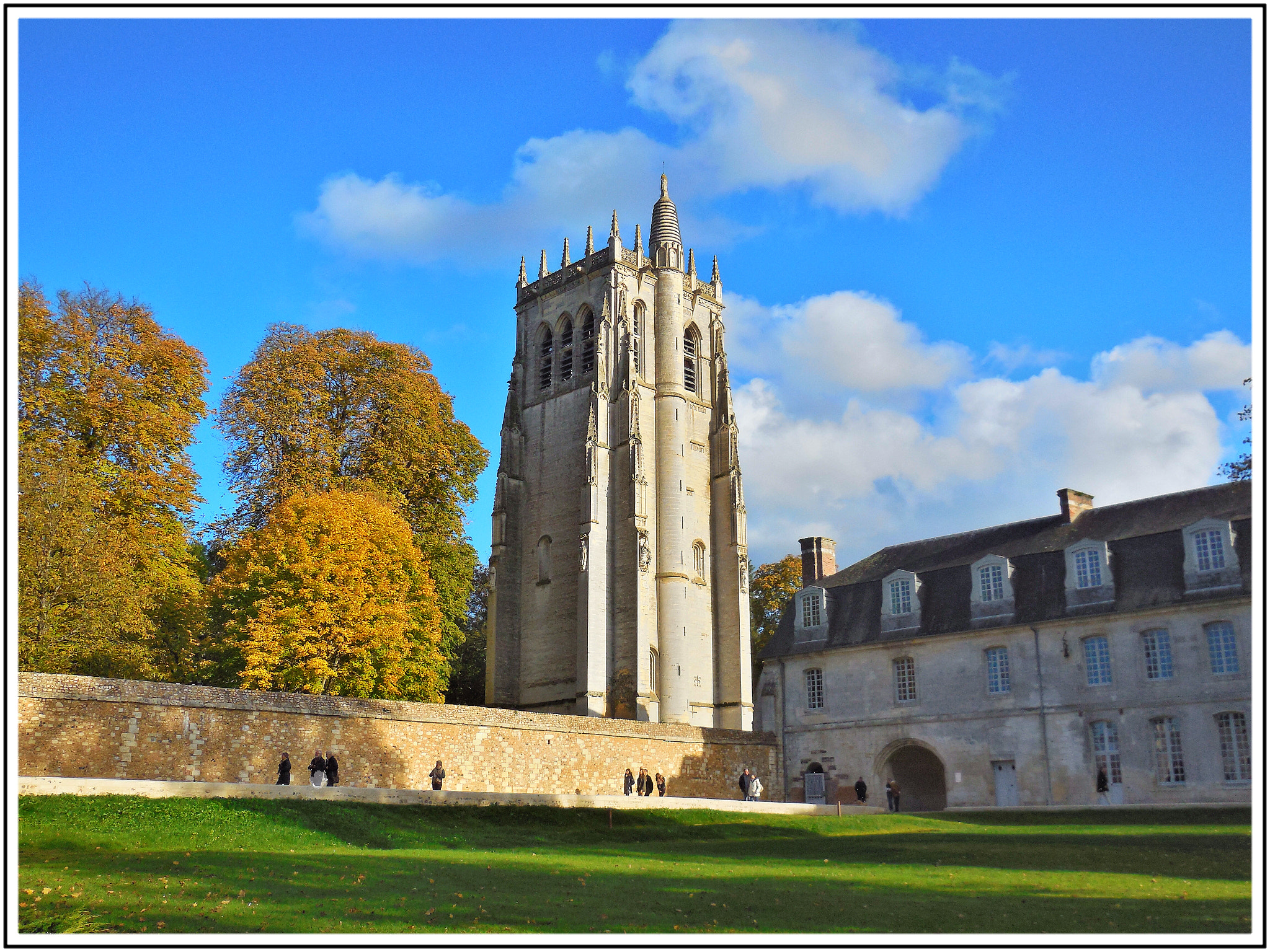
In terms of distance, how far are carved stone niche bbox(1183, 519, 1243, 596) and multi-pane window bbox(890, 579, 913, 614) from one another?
816cm

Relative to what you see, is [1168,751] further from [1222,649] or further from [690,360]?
[690,360]

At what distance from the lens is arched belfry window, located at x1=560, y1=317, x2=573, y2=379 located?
1972 inches

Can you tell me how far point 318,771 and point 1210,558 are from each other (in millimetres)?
22225

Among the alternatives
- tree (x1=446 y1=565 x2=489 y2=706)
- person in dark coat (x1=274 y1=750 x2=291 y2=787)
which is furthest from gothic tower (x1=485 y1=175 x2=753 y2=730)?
person in dark coat (x1=274 y1=750 x2=291 y2=787)

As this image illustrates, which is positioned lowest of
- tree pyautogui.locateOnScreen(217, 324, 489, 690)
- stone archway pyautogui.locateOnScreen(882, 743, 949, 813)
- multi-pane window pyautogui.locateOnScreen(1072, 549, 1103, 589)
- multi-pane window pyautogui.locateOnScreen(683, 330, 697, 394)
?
stone archway pyautogui.locateOnScreen(882, 743, 949, 813)

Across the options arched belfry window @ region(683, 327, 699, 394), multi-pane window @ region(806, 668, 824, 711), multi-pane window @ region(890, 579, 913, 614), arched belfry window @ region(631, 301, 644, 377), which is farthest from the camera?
arched belfry window @ region(683, 327, 699, 394)

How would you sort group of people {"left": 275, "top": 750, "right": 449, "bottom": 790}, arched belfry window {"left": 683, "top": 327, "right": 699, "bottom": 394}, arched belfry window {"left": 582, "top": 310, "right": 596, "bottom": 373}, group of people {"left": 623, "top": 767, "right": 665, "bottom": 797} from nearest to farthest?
1. group of people {"left": 275, "top": 750, "right": 449, "bottom": 790}
2. group of people {"left": 623, "top": 767, "right": 665, "bottom": 797}
3. arched belfry window {"left": 582, "top": 310, "right": 596, "bottom": 373}
4. arched belfry window {"left": 683, "top": 327, "right": 699, "bottom": 394}

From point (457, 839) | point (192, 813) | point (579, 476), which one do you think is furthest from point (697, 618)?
point (192, 813)

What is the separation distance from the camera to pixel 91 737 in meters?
22.6

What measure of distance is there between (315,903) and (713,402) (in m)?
39.4

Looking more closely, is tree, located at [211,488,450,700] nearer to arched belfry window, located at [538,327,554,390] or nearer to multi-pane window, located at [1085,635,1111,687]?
multi-pane window, located at [1085,635,1111,687]

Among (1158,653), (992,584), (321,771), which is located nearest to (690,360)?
(992,584)

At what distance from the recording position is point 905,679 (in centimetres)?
3450

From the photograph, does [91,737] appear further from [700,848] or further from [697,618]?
[697,618]
